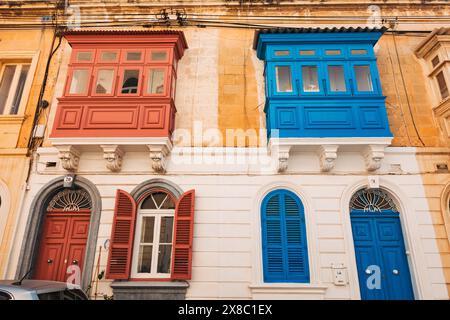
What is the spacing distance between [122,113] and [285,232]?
5071 millimetres

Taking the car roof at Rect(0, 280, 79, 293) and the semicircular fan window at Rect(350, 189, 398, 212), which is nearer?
the car roof at Rect(0, 280, 79, 293)

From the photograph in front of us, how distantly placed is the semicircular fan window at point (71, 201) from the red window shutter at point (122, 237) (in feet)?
3.28

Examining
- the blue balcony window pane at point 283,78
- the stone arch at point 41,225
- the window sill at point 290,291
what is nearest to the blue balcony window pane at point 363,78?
the blue balcony window pane at point 283,78

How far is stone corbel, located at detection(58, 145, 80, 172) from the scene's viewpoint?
7.25m

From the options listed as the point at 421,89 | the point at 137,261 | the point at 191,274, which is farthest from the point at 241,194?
the point at 421,89

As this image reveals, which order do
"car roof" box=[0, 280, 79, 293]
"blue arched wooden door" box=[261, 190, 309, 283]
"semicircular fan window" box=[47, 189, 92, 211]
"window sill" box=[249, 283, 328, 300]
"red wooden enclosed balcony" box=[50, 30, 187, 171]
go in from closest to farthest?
"car roof" box=[0, 280, 79, 293] < "window sill" box=[249, 283, 328, 300] < "blue arched wooden door" box=[261, 190, 309, 283] < "red wooden enclosed balcony" box=[50, 30, 187, 171] < "semicircular fan window" box=[47, 189, 92, 211]

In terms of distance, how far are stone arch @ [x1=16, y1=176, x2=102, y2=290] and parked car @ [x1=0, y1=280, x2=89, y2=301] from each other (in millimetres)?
2292

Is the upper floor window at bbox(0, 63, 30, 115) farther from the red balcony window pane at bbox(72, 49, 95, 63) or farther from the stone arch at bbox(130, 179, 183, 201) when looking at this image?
the stone arch at bbox(130, 179, 183, 201)

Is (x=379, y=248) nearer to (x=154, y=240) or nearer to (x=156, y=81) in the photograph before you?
(x=154, y=240)

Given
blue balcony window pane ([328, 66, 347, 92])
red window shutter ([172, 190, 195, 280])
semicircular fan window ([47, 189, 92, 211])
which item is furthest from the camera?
blue balcony window pane ([328, 66, 347, 92])

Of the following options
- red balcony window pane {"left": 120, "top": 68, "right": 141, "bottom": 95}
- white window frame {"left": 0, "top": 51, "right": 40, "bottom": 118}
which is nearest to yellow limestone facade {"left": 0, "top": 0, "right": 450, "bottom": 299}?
white window frame {"left": 0, "top": 51, "right": 40, "bottom": 118}

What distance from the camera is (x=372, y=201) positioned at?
7410mm
